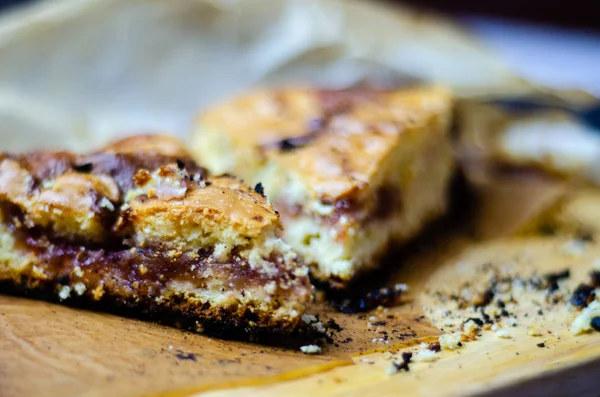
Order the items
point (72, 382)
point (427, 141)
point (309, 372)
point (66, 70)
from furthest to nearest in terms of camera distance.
→ point (66, 70) → point (427, 141) → point (309, 372) → point (72, 382)

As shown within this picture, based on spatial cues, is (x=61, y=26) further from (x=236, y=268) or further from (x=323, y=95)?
(x=236, y=268)

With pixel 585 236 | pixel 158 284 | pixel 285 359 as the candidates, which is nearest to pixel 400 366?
pixel 285 359

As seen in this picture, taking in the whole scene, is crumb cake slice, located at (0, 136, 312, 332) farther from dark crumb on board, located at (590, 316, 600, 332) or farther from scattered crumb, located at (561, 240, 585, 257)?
scattered crumb, located at (561, 240, 585, 257)

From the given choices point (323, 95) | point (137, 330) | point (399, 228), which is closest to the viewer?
point (137, 330)

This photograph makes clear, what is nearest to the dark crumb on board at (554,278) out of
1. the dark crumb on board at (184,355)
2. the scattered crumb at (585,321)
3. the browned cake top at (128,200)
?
the scattered crumb at (585,321)

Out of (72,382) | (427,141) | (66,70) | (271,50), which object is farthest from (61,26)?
(72,382)

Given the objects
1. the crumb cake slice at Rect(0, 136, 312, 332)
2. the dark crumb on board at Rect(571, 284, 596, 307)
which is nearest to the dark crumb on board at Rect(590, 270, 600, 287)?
the dark crumb on board at Rect(571, 284, 596, 307)

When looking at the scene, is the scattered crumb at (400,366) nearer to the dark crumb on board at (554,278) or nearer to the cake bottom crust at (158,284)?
the cake bottom crust at (158,284)
